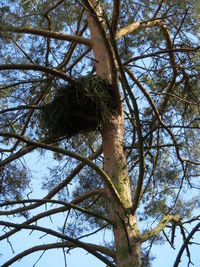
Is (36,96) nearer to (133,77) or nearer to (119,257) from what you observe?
(133,77)

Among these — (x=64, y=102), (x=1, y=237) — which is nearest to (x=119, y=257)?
(x=1, y=237)

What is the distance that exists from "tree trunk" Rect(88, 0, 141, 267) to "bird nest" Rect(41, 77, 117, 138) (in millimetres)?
108

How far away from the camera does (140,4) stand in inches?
166

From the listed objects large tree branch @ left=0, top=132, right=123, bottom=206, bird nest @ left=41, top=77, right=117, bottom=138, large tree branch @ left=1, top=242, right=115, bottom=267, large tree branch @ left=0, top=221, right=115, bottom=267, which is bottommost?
large tree branch @ left=0, top=221, right=115, bottom=267

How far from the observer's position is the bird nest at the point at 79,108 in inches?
120

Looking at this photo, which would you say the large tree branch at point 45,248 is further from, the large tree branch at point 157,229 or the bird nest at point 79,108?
the bird nest at point 79,108

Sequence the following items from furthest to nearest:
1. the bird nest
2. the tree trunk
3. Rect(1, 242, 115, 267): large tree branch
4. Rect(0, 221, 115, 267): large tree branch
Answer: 1. the bird nest
2. Rect(1, 242, 115, 267): large tree branch
3. the tree trunk
4. Rect(0, 221, 115, 267): large tree branch

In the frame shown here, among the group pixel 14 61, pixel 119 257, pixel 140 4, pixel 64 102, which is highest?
A: pixel 14 61

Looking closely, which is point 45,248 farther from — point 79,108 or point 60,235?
point 79,108

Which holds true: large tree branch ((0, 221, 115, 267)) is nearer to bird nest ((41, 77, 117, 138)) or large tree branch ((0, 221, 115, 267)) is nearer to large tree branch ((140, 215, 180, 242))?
large tree branch ((140, 215, 180, 242))

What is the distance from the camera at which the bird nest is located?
3053 mm

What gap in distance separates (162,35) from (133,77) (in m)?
0.73

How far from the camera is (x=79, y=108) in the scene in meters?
3.16

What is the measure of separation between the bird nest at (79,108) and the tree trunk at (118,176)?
0.35 ft
